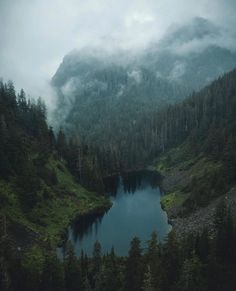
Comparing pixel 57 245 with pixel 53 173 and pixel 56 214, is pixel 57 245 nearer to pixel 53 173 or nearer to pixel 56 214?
pixel 56 214

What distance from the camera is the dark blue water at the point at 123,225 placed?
112625 mm

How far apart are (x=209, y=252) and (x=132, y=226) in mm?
56739

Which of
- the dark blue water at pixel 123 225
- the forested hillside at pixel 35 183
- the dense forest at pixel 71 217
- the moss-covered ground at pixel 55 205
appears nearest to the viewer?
the dense forest at pixel 71 217

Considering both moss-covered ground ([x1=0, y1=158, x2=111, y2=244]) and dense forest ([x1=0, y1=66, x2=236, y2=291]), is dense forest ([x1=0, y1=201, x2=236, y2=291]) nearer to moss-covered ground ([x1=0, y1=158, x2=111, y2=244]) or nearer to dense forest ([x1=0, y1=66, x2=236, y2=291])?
dense forest ([x1=0, y1=66, x2=236, y2=291])

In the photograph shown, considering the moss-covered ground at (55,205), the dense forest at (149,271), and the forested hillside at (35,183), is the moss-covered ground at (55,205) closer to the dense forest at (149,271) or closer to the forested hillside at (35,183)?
the forested hillside at (35,183)

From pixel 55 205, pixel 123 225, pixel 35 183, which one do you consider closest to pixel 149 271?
pixel 123 225

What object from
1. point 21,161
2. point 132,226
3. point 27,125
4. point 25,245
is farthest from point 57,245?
point 27,125

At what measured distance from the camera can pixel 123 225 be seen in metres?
129

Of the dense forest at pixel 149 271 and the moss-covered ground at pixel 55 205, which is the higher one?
the moss-covered ground at pixel 55 205

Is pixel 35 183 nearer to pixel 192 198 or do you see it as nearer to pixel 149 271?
pixel 192 198

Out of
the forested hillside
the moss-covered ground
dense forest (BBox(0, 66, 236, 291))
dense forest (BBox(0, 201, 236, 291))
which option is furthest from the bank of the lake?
the forested hillside

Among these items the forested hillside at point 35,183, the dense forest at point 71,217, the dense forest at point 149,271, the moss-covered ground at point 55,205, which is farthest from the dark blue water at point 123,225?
the dense forest at point 149,271

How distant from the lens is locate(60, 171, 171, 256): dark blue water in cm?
11262

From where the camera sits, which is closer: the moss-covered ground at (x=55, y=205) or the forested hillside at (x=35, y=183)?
the forested hillside at (x=35, y=183)
